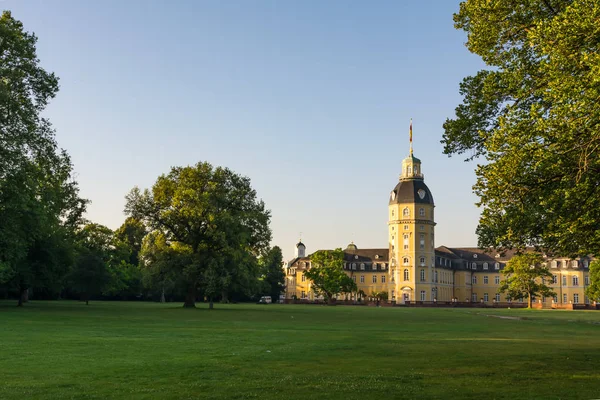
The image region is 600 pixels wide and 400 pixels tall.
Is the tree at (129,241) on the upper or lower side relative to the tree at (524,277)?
upper

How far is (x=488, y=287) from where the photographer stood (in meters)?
170

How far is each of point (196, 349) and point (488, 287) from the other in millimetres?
158607

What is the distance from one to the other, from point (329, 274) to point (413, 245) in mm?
26326

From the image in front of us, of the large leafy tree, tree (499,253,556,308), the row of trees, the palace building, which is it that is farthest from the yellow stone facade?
the large leafy tree

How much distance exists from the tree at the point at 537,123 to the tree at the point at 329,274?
11531cm

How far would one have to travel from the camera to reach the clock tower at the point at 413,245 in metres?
152

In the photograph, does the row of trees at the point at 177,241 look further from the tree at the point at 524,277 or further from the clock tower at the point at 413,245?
the clock tower at the point at 413,245

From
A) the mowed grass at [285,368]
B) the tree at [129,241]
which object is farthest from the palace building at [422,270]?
the mowed grass at [285,368]

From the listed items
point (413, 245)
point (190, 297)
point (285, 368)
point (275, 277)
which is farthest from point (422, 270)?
point (285, 368)

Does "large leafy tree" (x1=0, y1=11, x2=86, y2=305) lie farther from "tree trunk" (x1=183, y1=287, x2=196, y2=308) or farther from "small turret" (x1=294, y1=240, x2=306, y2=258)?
"small turret" (x1=294, y1=240, x2=306, y2=258)

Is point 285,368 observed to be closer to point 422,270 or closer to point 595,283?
point 595,283

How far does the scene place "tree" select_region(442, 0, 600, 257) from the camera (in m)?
15.4

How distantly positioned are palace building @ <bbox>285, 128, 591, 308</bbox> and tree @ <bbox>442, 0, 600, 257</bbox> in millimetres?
130271

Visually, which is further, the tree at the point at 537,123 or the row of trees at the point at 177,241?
the row of trees at the point at 177,241
